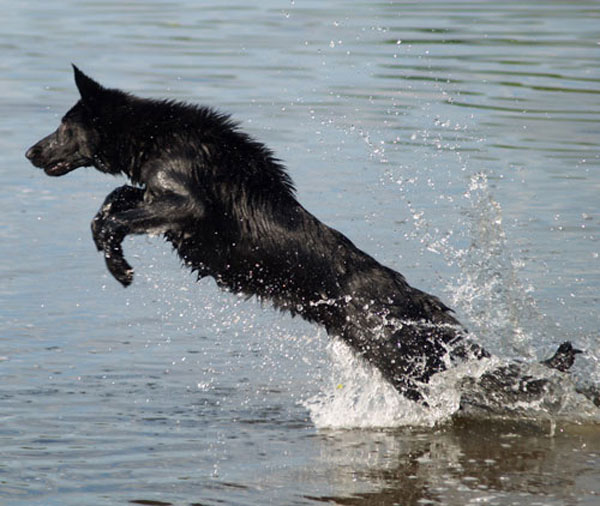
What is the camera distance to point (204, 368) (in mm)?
7449

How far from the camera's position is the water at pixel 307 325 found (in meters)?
6.03

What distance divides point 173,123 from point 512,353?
2365mm

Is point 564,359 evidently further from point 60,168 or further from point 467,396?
point 60,168

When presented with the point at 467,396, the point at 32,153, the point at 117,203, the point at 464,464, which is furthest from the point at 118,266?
the point at 464,464

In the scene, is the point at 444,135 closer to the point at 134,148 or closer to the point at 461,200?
the point at 461,200

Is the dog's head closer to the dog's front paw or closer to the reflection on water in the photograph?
the dog's front paw

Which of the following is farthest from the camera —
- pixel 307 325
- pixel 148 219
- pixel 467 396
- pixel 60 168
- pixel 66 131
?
pixel 307 325

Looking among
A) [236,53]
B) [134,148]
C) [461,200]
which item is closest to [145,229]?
[134,148]

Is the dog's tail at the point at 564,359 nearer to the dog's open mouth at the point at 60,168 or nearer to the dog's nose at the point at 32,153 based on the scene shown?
the dog's open mouth at the point at 60,168

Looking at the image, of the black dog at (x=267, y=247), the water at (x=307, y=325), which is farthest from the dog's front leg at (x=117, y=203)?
the water at (x=307, y=325)

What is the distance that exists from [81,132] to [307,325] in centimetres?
210

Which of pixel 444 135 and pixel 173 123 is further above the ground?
pixel 444 135

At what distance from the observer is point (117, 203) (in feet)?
22.6

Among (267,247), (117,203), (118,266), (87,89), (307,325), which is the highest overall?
(87,89)
